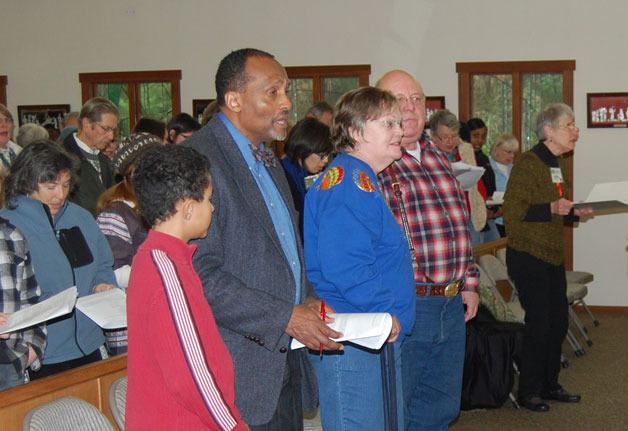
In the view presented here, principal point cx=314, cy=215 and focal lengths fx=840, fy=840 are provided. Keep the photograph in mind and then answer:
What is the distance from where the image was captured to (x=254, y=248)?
86.0 inches

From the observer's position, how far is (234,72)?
7.54ft

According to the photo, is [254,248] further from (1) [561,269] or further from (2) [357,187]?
(1) [561,269]

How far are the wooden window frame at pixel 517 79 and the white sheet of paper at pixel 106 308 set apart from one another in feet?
19.8

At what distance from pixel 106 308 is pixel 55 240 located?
51cm

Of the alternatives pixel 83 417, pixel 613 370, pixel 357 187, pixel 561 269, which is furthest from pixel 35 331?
pixel 613 370

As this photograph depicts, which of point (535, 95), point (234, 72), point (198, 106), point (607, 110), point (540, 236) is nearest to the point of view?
point (234, 72)

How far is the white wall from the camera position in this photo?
8.22 metres

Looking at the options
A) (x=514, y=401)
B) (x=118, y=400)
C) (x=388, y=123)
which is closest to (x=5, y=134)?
(x=118, y=400)

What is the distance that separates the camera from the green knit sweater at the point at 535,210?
187 inches

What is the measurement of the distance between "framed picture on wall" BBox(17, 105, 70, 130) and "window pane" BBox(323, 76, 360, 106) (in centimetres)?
288

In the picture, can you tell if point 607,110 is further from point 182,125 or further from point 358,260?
point 358,260

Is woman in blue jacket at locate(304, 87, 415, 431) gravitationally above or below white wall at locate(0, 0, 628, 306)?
below

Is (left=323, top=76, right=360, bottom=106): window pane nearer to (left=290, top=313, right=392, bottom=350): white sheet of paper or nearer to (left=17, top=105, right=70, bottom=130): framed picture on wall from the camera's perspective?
(left=17, top=105, right=70, bottom=130): framed picture on wall

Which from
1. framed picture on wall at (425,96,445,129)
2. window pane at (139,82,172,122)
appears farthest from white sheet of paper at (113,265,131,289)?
window pane at (139,82,172,122)
